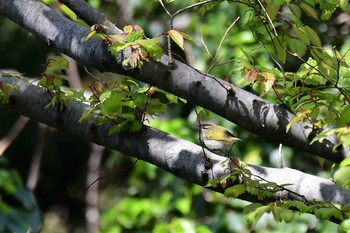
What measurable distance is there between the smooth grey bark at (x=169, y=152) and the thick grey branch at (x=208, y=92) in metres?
0.08

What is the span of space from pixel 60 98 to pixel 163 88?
27 centimetres

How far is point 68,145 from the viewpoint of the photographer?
6.54 meters

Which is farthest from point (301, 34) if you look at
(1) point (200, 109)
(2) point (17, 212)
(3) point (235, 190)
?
(2) point (17, 212)

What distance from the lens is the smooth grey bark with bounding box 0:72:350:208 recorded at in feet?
5.49

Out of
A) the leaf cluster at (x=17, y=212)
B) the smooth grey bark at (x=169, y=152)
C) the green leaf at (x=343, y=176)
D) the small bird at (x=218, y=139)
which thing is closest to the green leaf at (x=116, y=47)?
the smooth grey bark at (x=169, y=152)

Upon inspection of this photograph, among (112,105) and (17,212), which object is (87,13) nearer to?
(112,105)

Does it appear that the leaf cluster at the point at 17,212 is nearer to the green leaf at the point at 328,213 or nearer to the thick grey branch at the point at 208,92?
the thick grey branch at the point at 208,92

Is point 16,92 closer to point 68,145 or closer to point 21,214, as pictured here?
point 21,214

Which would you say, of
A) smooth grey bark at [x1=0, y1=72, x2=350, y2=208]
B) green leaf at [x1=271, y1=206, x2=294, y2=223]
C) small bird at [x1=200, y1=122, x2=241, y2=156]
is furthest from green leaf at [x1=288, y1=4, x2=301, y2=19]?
small bird at [x1=200, y1=122, x2=241, y2=156]

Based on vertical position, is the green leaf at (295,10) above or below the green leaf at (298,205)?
above

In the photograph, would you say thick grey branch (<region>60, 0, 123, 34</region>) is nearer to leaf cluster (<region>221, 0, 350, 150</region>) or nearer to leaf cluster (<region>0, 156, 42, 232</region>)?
leaf cluster (<region>221, 0, 350, 150</region>)

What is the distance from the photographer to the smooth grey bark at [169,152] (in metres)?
1.67

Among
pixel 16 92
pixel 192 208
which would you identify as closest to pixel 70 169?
pixel 192 208

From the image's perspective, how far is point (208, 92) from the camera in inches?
65.0
